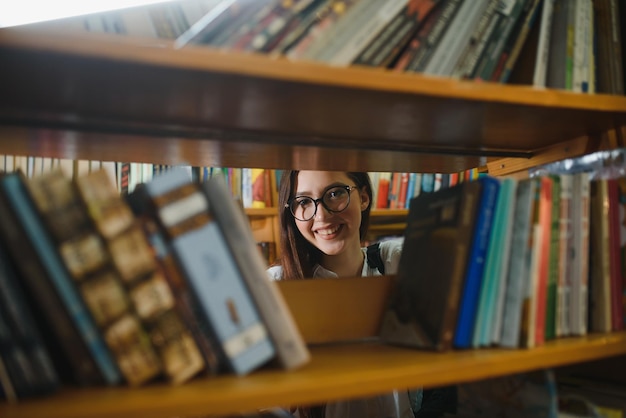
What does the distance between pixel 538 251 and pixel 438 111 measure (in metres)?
0.29

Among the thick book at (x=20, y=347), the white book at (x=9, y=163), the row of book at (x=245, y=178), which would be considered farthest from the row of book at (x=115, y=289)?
the white book at (x=9, y=163)

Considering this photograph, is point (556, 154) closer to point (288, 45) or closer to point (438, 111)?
point (438, 111)

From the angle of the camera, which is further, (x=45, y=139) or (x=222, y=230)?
(x=45, y=139)

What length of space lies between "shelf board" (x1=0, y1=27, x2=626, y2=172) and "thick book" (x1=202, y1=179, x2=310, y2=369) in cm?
16

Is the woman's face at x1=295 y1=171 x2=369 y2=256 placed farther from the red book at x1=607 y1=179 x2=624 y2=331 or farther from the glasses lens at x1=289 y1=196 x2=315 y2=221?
the red book at x1=607 y1=179 x2=624 y2=331

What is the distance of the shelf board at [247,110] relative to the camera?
1.78 ft

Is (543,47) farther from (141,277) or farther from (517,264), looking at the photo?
(141,277)

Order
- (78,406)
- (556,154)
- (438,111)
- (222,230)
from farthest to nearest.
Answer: (556,154) < (438,111) < (222,230) < (78,406)

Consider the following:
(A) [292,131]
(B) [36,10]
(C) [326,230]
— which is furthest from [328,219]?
(B) [36,10]

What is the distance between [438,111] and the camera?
2.49ft

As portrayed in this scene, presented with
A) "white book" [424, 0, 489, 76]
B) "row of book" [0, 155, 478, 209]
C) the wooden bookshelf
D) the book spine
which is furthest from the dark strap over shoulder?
the book spine

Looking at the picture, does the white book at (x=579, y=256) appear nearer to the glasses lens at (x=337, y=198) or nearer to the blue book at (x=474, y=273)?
the blue book at (x=474, y=273)

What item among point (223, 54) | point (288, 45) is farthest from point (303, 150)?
point (223, 54)

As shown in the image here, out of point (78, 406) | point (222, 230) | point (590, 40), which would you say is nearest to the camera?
point (78, 406)
